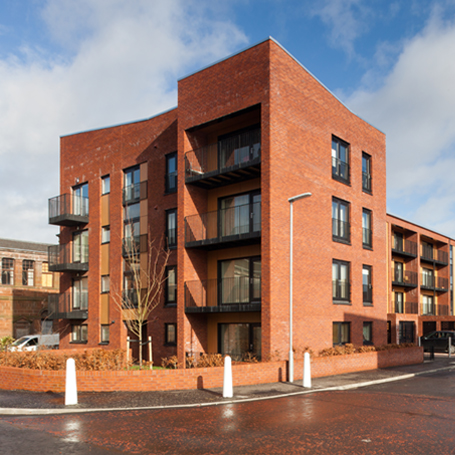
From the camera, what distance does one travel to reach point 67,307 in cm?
2980

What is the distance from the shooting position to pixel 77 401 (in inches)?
494

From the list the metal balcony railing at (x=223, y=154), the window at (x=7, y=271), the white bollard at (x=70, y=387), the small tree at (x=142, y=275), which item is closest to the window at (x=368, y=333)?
the small tree at (x=142, y=275)

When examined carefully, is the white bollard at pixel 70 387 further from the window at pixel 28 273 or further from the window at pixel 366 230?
the window at pixel 28 273

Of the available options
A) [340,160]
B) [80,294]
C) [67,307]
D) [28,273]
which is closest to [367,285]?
[340,160]

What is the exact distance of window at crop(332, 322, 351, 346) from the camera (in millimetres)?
22875

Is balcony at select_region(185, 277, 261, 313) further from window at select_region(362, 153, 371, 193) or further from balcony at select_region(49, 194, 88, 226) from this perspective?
balcony at select_region(49, 194, 88, 226)

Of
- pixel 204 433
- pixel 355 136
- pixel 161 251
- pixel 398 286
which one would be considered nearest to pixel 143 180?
pixel 161 251

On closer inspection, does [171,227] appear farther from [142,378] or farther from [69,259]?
[142,378]

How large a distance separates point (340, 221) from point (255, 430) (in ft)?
51.6

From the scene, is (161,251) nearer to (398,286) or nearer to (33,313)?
(398,286)

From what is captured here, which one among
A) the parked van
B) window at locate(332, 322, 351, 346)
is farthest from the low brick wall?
the parked van

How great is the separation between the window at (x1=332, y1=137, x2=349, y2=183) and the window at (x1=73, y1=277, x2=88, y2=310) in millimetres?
15713

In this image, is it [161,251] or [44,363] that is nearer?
[44,363]

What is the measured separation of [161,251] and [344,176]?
9.87 m
